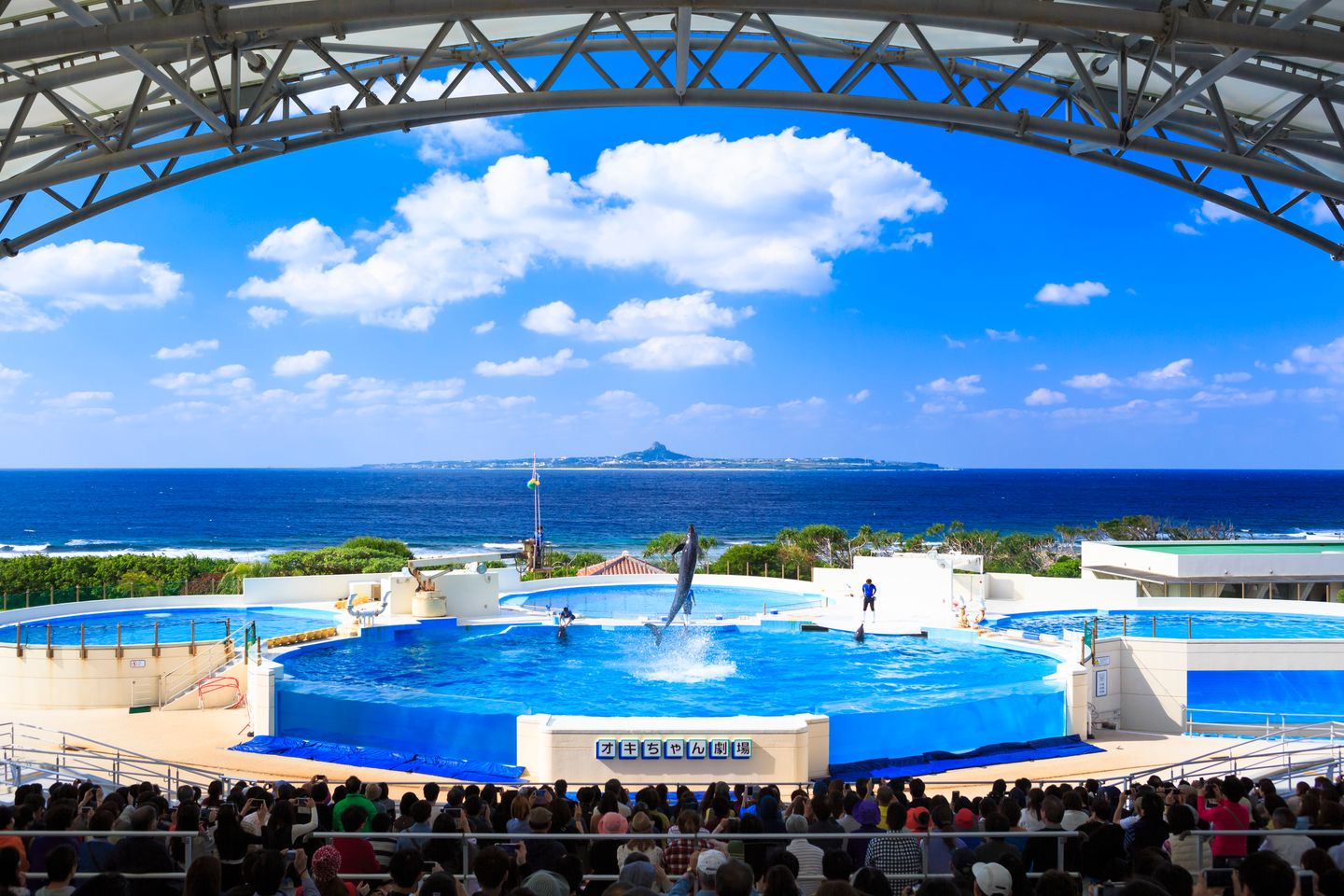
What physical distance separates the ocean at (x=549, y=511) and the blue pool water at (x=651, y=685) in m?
49.9

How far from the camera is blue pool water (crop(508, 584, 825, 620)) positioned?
25.5 m

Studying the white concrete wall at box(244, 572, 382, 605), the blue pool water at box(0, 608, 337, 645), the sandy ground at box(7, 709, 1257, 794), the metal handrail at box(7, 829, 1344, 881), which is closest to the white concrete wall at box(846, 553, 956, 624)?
the sandy ground at box(7, 709, 1257, 794)

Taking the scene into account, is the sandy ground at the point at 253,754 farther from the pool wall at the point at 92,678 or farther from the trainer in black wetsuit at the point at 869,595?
the trainer in black wetsuit at the point at 869,595

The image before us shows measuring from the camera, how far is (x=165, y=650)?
17219 mm

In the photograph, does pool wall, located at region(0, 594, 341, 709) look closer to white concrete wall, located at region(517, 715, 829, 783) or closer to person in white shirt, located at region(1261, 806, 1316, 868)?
white concrete wall, located at region(517, 715, 829, 783)

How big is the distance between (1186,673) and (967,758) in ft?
18.1

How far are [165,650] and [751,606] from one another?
14.5 m

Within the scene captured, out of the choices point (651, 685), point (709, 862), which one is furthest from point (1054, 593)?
point (709, 862)

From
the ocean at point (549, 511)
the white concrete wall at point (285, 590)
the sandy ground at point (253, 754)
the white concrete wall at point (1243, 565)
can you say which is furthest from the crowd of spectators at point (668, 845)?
the ocean at point (549, 511)

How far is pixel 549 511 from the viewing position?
114250 mm

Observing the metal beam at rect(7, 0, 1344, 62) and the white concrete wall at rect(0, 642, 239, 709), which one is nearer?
the metal beam at rect(7, 0, 1344, 62)

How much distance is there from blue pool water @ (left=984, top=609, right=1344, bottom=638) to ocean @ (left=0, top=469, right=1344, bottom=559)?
5175 cm

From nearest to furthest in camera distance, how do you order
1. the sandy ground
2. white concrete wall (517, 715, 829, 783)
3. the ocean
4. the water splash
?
1. white concrete wall (517, 715, 829, 783)
2. the sandy ground
3. the water splash
4. the ocean

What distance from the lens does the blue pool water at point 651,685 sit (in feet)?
46.7
